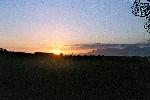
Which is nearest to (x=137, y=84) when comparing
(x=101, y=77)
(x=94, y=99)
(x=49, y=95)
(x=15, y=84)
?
(x=101, y=77)

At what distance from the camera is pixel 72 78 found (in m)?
31.1

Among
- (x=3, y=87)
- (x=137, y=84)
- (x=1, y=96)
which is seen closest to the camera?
(x=1, y=96)

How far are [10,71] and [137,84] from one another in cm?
1224

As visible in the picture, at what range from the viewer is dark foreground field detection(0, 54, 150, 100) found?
27234 millimetres

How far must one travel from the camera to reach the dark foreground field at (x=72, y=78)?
89.4 feet

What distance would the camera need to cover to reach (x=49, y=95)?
87.9 ft

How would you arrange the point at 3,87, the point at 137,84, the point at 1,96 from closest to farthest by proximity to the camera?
the point at 1,96, the point at 3,87, the point at 137,84

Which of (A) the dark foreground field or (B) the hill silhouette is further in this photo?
(B) the hill silhouette

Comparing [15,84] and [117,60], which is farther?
[117,60]

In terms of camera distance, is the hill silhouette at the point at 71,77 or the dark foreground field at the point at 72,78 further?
the hill silhouette at the point at 71,77

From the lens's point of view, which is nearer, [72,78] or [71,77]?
[72,78]

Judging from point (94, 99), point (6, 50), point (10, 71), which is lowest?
point (94, 99)

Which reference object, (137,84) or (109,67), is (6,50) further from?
(137,84)

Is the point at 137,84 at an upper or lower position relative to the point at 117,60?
lower
